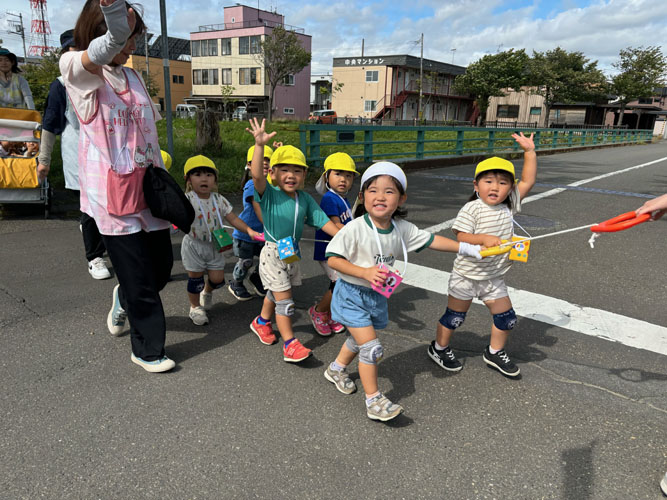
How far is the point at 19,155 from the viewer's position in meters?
5.96

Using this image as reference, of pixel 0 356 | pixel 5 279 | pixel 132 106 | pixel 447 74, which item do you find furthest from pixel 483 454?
pixel 447 74

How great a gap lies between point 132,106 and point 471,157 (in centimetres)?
1562

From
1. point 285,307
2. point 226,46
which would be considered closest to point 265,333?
point 285,307

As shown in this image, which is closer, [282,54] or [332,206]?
[332,206]

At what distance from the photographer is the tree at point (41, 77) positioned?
1161cm

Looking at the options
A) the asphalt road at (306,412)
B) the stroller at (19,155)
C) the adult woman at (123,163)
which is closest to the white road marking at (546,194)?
the asphalt road at (306,412)

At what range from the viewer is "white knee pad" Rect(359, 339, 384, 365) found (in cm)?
254

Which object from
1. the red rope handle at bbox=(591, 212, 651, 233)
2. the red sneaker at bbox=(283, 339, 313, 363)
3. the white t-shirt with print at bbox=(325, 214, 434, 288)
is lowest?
the red sneaker at bbox=(283, 339, 313, 363)

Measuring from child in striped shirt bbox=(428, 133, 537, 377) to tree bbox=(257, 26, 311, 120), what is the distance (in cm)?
4311

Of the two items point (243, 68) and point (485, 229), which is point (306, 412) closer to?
point (485, 229)

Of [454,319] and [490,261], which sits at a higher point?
[490,261]

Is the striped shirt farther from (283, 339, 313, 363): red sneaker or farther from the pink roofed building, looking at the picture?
the pink roofed building

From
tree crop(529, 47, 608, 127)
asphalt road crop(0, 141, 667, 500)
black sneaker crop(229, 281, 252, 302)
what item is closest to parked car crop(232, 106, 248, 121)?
tree crop(529, 47, 608, 127)

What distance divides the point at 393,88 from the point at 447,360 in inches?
2253
